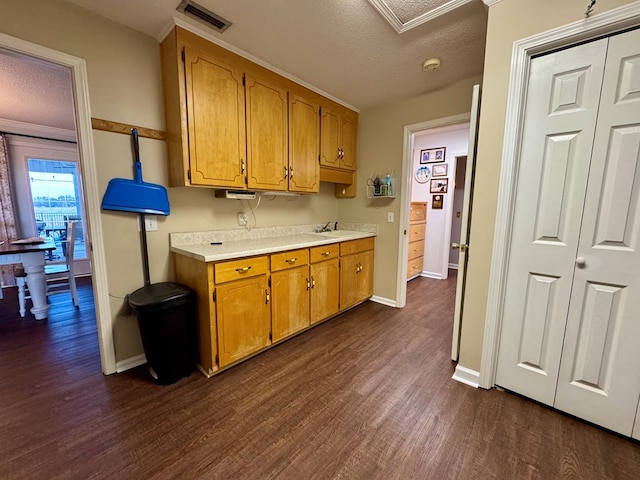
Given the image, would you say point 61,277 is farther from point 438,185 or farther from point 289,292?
point 438,185

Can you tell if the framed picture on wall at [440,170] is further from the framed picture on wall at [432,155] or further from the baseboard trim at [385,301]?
the baseboard trim at [385,301]

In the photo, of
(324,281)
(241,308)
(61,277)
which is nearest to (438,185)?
(324,281)

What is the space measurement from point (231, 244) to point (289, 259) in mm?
525

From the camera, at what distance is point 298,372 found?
6.46 ft

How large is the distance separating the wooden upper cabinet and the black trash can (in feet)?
6.47

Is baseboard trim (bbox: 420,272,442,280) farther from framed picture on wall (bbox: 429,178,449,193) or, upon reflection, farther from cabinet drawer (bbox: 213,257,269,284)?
cabinet drawer (bbox: 213,257,269,284)

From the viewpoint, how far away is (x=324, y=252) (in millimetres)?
2602

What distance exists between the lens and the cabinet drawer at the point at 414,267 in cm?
440

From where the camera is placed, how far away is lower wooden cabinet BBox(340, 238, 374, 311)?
114 inches

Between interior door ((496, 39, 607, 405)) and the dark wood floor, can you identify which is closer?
the dark wood floor

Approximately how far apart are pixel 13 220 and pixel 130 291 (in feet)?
12.0

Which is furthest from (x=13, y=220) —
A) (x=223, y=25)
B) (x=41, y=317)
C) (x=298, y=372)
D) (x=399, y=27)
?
(x=399, y=27)

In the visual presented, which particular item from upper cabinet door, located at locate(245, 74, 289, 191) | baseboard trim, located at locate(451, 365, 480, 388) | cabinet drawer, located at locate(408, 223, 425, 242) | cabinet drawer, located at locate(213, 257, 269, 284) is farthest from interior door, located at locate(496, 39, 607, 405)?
cabinet drawer, located at locate(408, 223, 425, 242)

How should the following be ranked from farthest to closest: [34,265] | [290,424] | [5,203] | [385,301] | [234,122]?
[5,203], [385,301], [34,265], [234,122], [290,424]
